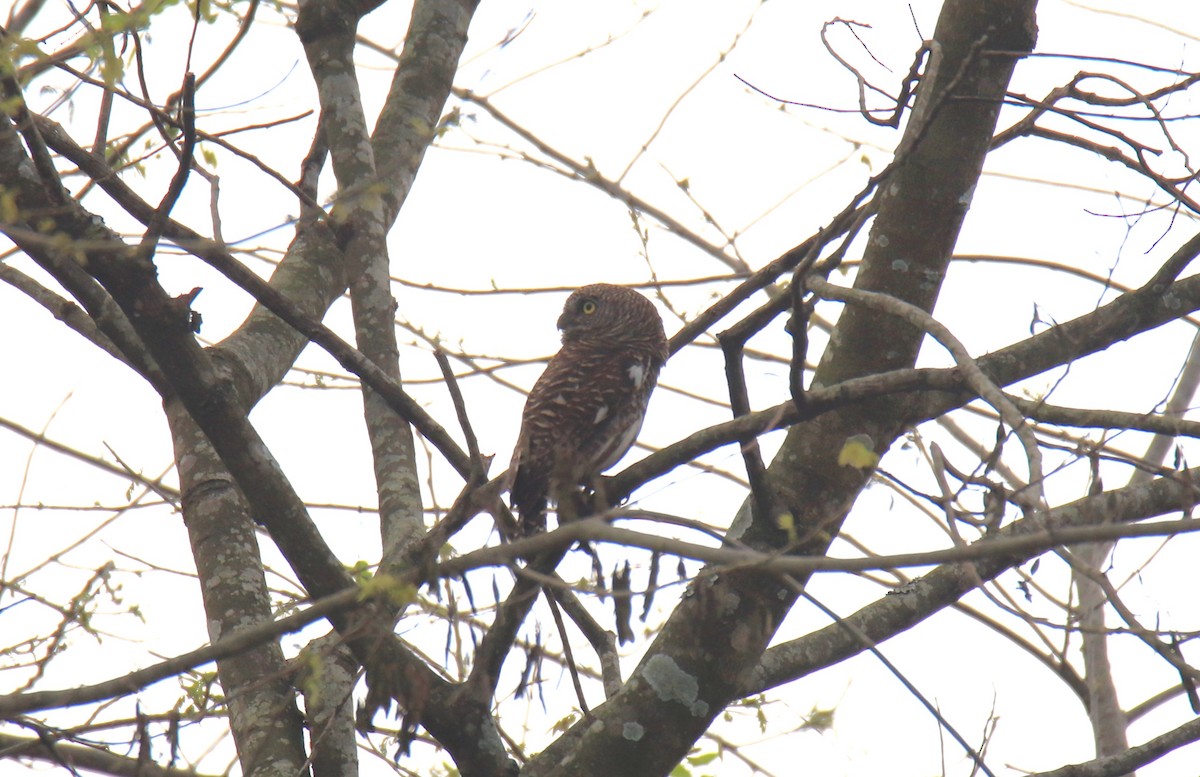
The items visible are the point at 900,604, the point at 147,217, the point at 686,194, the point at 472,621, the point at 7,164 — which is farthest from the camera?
the point at 686,194

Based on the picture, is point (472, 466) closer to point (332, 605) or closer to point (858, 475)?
point (332, 605)

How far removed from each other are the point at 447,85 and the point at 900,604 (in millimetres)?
3271

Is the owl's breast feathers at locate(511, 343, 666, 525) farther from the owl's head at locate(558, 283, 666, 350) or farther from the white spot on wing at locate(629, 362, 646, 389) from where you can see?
the owl's head at locate(558, 283, 666, 350)

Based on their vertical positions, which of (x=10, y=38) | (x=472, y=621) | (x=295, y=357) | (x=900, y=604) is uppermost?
(x=295, y=357)

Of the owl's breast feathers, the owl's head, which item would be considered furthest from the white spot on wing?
the owl's head

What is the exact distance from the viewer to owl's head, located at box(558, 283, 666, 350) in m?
6.22

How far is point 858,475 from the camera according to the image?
3777mm

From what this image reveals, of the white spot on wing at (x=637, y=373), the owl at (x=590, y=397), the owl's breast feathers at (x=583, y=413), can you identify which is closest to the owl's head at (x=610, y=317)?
the owl at (x=590, y=397)

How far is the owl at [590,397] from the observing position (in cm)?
500

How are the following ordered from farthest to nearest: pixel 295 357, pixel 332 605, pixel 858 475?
1. pixel 295 357
2. pixel 858 475
3. pixel 332 605

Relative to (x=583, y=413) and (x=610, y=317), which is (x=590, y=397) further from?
(x=610, y=317)

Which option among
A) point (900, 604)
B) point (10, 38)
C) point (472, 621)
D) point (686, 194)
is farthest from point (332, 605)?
point (686, 194)

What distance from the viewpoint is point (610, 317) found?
644cm

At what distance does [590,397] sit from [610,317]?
1.12 meters
